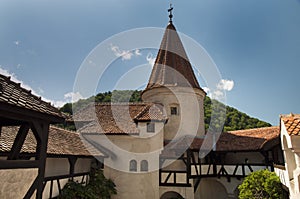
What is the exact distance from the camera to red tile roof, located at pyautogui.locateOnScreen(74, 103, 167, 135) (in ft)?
43.9

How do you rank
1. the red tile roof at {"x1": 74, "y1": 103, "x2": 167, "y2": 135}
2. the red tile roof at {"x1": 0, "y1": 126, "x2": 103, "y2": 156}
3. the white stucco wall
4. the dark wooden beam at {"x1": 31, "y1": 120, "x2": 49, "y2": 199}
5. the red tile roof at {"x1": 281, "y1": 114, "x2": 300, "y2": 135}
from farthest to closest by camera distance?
the white stucco wall, the red tile roof at {"x1": 74, "y1": 103, "x2": 167, "y2": 135}, the red tile roof at {"x1": 0, "y1": 126, "x2": 103, "y2": 156}, the red tile roof at {"x1": 281, "y1": 114, "x2": 300, "y2": 135}, the dark wooden beam at {"x1": 31, "y1": 120, "x2": 49, "y2": 199}

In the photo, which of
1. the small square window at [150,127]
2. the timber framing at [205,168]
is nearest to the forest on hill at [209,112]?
the small square window at [150,127]

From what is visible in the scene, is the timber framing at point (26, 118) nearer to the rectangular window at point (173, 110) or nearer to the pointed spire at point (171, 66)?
the rectangular window at point (173, 110)

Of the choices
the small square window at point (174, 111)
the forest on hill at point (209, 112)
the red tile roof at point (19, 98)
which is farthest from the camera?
the forest on hill at point (209, 112)

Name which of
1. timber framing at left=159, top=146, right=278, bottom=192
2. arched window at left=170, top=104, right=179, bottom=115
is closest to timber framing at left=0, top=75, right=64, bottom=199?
timber framing at left=159, top=146, right=278, bottom=192

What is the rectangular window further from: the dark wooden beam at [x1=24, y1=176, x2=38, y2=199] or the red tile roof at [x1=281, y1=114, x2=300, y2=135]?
the dark wooden beam at [x1=24, y1=176, x2=38, y2=199]

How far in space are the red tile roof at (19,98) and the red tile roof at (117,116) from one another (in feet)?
28.4

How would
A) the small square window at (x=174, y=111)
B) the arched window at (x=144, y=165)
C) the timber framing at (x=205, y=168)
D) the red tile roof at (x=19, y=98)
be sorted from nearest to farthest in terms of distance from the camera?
the red tile roof at (x=19, y=98) → the timber framing at (x=205, y=168) → the arched window at (x=144, y=165) → the small square window at (x=174, y=111)

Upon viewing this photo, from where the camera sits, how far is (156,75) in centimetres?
1747

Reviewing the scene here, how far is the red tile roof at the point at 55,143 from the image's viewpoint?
726 cm

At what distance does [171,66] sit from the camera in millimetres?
17656

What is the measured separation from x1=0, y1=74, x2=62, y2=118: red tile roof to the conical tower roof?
39.8ft

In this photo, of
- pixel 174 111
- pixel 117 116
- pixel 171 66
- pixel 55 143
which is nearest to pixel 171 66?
pixel 171 66

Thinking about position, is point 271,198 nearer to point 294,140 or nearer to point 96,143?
point 294,140
